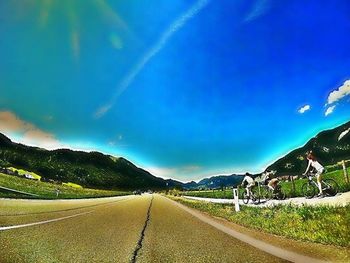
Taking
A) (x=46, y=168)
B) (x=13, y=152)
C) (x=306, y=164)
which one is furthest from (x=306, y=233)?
(x=46, y=168)

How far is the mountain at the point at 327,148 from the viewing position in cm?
1288

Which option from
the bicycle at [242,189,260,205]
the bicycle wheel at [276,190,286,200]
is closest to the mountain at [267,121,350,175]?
the bicycle wheel at [276,190,286,200]

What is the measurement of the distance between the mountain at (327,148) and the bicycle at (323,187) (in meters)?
0.81

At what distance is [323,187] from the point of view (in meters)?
20.4

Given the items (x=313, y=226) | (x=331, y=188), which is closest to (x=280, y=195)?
(x=331, y=188)

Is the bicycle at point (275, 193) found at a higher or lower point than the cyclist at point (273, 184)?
lower

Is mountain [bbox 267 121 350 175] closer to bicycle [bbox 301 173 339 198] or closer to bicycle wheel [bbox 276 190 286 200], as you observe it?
bicycle [bbox 301 173 339 198]

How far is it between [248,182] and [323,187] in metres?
7.25

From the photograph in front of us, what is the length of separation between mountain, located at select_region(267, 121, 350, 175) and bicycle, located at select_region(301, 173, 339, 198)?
81cm

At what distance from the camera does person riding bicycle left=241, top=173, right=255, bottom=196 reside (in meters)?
26.9

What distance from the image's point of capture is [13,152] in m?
100

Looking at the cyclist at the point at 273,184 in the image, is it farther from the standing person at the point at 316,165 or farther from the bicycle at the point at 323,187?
the standing person at the point at 316,165

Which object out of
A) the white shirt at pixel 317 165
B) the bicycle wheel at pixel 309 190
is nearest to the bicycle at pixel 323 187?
the bicycle wheel at pixel 309 190

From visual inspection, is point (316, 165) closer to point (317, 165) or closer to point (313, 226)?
point (317, 165)
